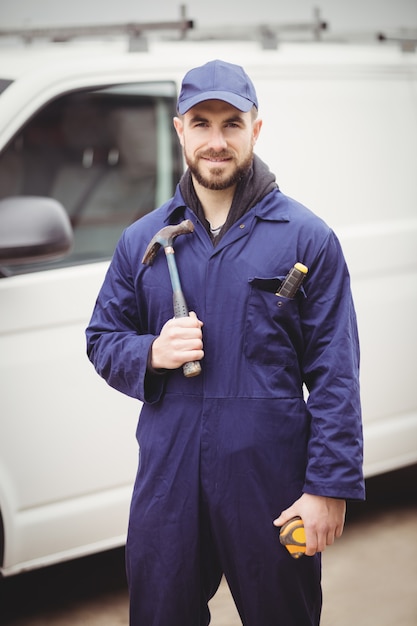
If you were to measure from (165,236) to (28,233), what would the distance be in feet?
2.22

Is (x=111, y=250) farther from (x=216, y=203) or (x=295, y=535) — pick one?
(x=295, y=535)

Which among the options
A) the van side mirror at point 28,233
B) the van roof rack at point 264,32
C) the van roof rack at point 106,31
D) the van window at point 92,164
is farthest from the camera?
the van window at point 92,164

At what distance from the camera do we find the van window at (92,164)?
4660mm

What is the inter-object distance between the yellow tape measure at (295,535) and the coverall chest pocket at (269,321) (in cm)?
37

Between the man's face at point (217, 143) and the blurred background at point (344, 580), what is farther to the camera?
the blurred background at point (344, 580)

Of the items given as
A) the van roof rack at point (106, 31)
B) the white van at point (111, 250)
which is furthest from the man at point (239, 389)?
the van roof rack at point (106, 31)

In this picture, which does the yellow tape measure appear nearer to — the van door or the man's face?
the man's face

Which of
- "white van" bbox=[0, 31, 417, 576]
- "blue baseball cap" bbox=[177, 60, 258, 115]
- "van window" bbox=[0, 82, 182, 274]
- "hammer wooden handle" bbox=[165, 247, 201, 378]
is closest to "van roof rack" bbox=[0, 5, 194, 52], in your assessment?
"white van" bbox=[0, 31, 417, 576]

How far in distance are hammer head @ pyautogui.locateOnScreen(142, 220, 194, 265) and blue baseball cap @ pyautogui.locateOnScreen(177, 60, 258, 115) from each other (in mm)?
271

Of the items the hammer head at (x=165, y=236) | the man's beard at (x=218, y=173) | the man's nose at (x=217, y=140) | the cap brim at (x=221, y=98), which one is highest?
the cap brim at (x=221, y=98)

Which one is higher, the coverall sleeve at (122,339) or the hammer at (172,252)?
the hammer at (172,252)

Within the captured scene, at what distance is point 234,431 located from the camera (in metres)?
1.87

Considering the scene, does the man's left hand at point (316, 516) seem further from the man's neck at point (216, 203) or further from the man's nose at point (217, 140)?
the man's nose at point (217, 140)

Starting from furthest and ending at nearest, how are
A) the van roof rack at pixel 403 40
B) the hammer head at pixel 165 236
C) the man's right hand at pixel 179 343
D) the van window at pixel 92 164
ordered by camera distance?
1. the van window at pixel 92 164
2. the van roof rack at pixel 403 40
3. the hammer head at pixel 165 236
4. the man's right hand at pixel 179 343
